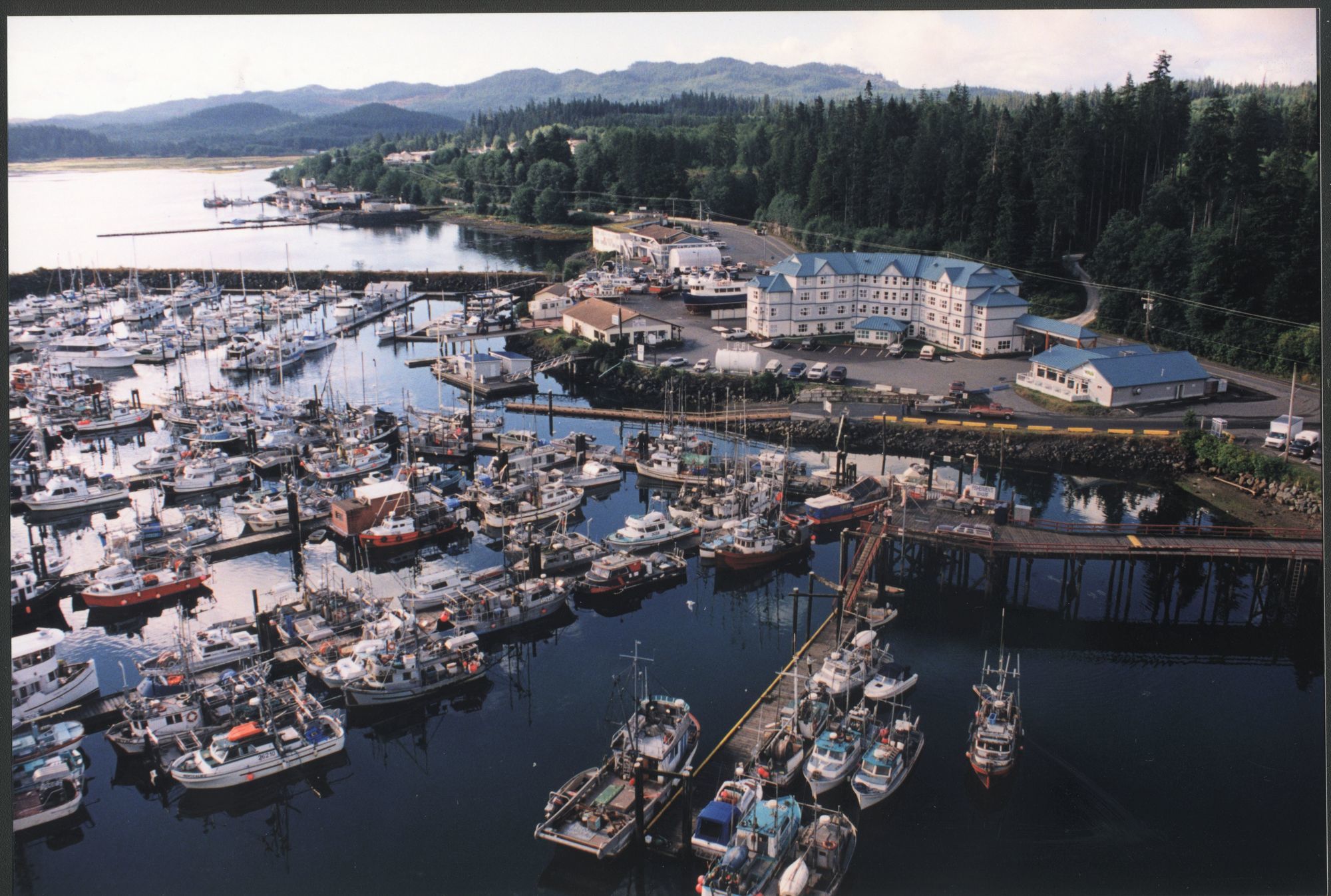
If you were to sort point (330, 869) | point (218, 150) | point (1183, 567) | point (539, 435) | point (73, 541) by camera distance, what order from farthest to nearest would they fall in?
point (218, 150)
point (539, 435)
point (73, 541)
point (1183, 567)
point (330, 869)

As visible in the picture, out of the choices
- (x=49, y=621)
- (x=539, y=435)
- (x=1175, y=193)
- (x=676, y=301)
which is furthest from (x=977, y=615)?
(x=676, y=301)

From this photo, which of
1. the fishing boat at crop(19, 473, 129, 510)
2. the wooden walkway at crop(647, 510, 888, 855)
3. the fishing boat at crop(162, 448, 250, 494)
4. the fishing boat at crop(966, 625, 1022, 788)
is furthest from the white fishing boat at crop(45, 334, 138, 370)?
the fishing boat at crop(966, 625, 1022, 788)

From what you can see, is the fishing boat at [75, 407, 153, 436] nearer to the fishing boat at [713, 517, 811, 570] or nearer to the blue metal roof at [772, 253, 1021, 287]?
the fishing boat at [713, 517, 811, 570]

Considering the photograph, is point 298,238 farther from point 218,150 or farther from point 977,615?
point 977,615

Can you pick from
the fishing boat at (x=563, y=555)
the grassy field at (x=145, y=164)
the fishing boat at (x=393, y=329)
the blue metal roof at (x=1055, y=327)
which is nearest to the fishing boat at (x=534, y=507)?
the fishing boat at (x=563, y=555)

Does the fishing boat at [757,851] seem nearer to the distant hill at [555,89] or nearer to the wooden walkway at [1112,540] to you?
the wooden walkway at [1112,540]

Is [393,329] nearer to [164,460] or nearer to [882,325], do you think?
[164,460]
